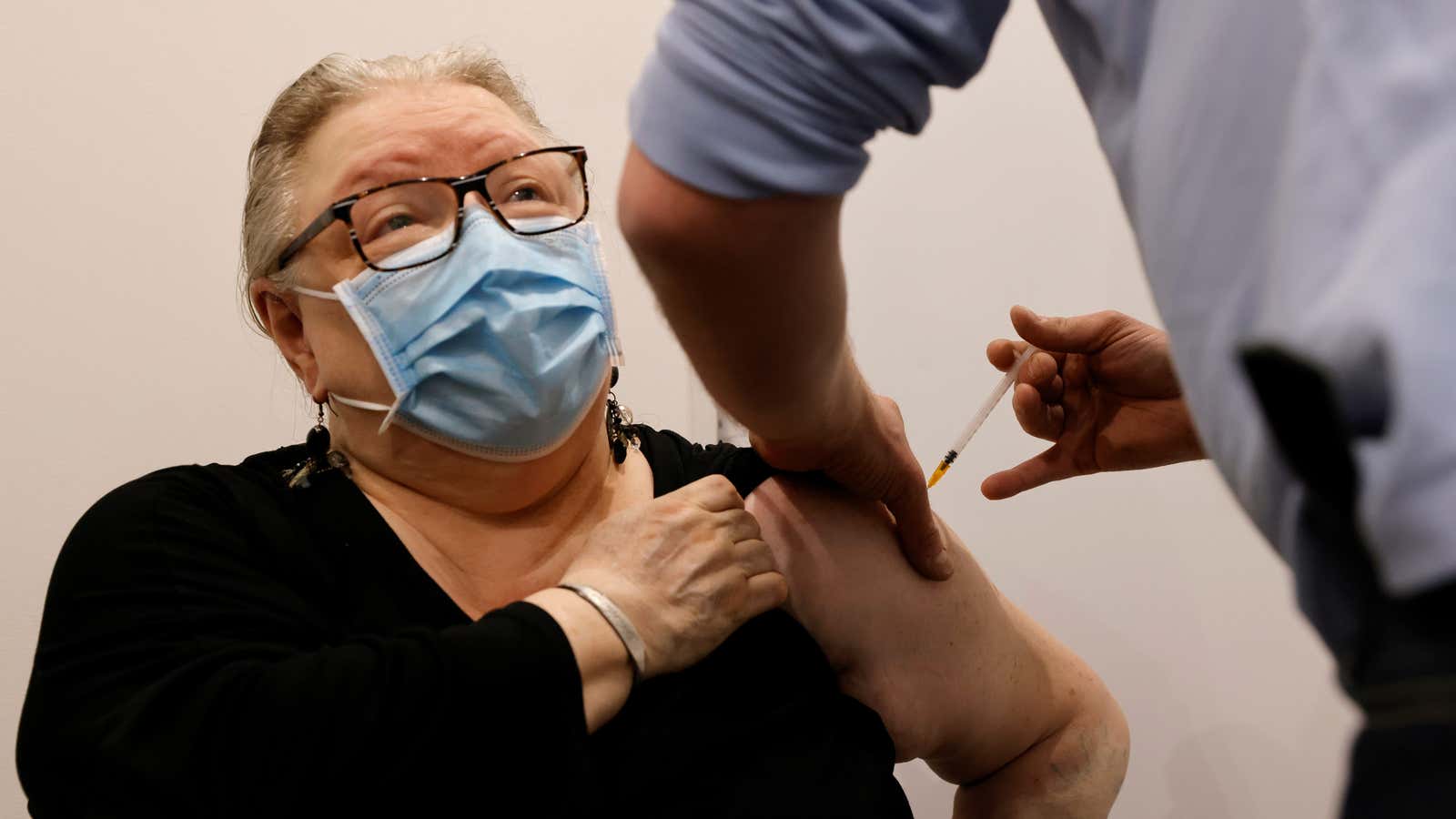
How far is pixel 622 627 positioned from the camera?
3.59 feet

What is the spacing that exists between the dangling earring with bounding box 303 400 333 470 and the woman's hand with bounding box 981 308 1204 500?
0.79 m

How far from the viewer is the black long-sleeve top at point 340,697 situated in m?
0.97

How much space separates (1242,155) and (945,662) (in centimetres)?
93

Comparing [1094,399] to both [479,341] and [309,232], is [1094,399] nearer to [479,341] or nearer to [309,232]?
[479,341]

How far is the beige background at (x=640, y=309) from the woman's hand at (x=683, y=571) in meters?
0.91

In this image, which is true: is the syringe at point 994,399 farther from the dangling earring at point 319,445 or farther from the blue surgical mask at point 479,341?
the dangling earring at point 319,445

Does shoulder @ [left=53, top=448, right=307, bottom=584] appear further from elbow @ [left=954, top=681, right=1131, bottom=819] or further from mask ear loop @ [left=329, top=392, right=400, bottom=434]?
elbow @ [left=954, top=681, right=1131, bottom=819]

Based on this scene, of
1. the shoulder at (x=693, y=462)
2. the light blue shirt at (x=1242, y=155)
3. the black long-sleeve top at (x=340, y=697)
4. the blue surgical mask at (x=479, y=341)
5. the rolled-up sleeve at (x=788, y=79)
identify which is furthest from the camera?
the shoulder at (x=693, y=462)

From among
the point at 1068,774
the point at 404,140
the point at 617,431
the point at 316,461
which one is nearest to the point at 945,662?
the point at 1068,774

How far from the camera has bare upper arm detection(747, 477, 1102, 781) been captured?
134cm

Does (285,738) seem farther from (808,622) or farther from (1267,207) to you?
(1267,207)

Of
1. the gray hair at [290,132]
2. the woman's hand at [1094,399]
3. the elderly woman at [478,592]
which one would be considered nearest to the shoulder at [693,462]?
the elderly woman at [478,592]

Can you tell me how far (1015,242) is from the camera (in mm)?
2043

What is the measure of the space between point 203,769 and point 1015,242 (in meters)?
1.53
